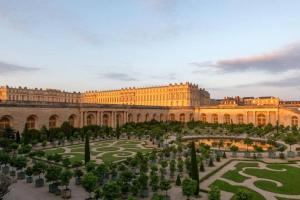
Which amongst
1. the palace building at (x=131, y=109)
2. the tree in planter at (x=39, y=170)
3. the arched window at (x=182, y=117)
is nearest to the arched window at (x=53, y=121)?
the palace building at (x=131, y=109)

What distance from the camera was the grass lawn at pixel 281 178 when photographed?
2484 cm

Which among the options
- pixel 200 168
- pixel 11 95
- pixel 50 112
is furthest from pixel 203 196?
pixel 11 95

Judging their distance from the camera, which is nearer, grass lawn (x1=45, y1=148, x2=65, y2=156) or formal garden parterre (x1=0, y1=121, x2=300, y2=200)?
formal garden parterre (x1=0, y1=121, x2=300, y2=200)

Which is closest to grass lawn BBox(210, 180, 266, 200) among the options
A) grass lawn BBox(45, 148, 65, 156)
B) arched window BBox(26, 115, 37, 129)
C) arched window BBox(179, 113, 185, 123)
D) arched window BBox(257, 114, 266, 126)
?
grass lawn BBox(45, 148, 65, 156)

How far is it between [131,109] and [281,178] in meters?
61.1

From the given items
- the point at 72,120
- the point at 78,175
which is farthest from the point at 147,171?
the point at 72,120

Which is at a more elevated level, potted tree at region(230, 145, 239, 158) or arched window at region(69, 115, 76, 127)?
arched window at region(69, 115, 76, 127)

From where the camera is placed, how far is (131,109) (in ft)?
283

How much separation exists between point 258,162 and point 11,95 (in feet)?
368

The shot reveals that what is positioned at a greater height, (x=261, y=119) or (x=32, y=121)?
(x=32, y=121)

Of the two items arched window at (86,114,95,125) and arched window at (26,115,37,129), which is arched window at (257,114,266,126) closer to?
arched window at (86,114,95,125)

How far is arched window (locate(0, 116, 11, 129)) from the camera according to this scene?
2119 inches

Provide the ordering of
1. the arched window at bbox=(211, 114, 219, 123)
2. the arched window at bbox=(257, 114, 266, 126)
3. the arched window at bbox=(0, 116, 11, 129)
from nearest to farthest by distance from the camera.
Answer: the arched window at bbox=(0, 116, 11, 129), the arched window at bbox=(257, 114, 266, 126), the arched window at bbox=(211, 114, 219, 123)

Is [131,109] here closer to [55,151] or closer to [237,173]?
[55,151]
